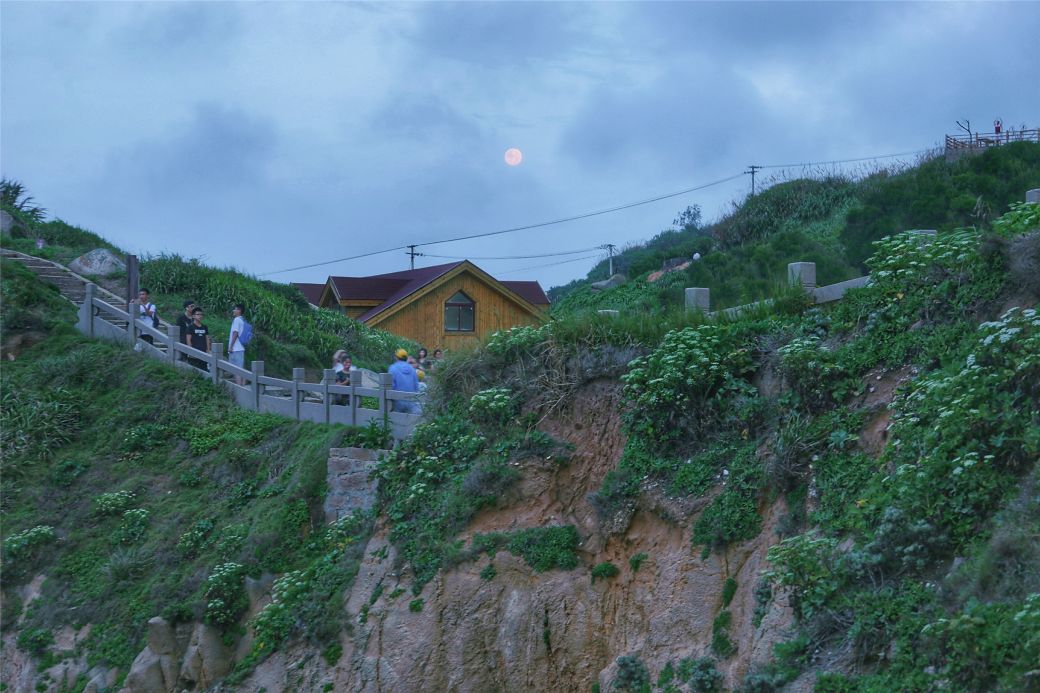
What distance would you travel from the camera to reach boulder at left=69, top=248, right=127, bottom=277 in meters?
A: 29.5

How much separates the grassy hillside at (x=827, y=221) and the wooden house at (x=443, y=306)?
2.63m

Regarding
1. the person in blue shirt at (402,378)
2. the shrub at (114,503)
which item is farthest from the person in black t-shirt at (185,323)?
the person in blue shirt at (402,378)

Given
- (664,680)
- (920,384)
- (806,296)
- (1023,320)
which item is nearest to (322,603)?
(664,680)

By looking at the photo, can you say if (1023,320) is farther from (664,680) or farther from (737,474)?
(664,680)

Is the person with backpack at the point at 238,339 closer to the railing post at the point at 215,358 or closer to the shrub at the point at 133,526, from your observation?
the railing post at the point at 215,358

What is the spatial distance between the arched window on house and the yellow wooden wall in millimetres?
151

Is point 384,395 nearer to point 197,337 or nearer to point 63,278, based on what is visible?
point 197,337

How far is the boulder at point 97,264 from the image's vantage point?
96.7 ft

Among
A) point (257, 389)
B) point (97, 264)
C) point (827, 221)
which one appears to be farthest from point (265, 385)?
point (827, 221)

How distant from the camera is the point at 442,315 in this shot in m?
38.5

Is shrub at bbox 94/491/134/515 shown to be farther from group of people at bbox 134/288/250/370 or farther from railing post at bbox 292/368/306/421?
group of people at bbox 134/288/250/370

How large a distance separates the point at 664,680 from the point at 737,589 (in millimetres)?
1212

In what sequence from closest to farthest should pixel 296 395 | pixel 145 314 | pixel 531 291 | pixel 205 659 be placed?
pixel 205 659
pixel 296 395
pixel 145 314
pixel 531 291

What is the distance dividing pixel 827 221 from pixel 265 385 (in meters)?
25.1
